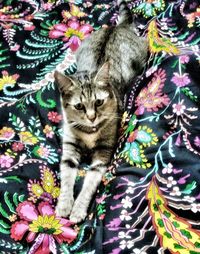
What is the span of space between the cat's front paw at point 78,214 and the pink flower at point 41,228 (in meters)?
0.02

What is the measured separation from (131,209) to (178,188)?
15 centimetres

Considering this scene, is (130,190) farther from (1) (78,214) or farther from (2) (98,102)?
(2) (98,102)

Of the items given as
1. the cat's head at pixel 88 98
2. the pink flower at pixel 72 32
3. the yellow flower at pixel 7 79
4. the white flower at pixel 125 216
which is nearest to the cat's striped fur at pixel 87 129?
the cat's head at pixel 88 98

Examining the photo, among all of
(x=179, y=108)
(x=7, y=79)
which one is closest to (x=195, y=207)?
(x=179, y=108)

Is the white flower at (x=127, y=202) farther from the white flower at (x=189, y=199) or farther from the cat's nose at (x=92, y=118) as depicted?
the cat's nose at (x=92, y=118)

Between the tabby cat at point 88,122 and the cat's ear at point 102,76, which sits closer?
the tabby cat at point 88,122

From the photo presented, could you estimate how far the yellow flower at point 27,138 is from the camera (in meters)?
1.52

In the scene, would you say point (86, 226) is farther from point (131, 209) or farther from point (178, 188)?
point (178, 188)

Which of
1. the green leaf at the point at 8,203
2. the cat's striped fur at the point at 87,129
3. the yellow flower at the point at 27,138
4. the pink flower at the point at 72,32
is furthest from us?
the pink flower at the point at 72,32

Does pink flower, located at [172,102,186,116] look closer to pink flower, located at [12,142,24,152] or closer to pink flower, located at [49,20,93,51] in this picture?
pink flower, located at [12,142,24,152]

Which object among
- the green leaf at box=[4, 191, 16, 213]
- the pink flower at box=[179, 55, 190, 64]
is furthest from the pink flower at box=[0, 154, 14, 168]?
the pink flower at box=[179, 55, 190, 64]

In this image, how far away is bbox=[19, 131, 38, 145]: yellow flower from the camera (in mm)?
1523

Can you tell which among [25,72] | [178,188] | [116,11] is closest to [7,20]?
[25,72]

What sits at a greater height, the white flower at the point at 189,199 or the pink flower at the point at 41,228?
the white flower at the point at 189,199
